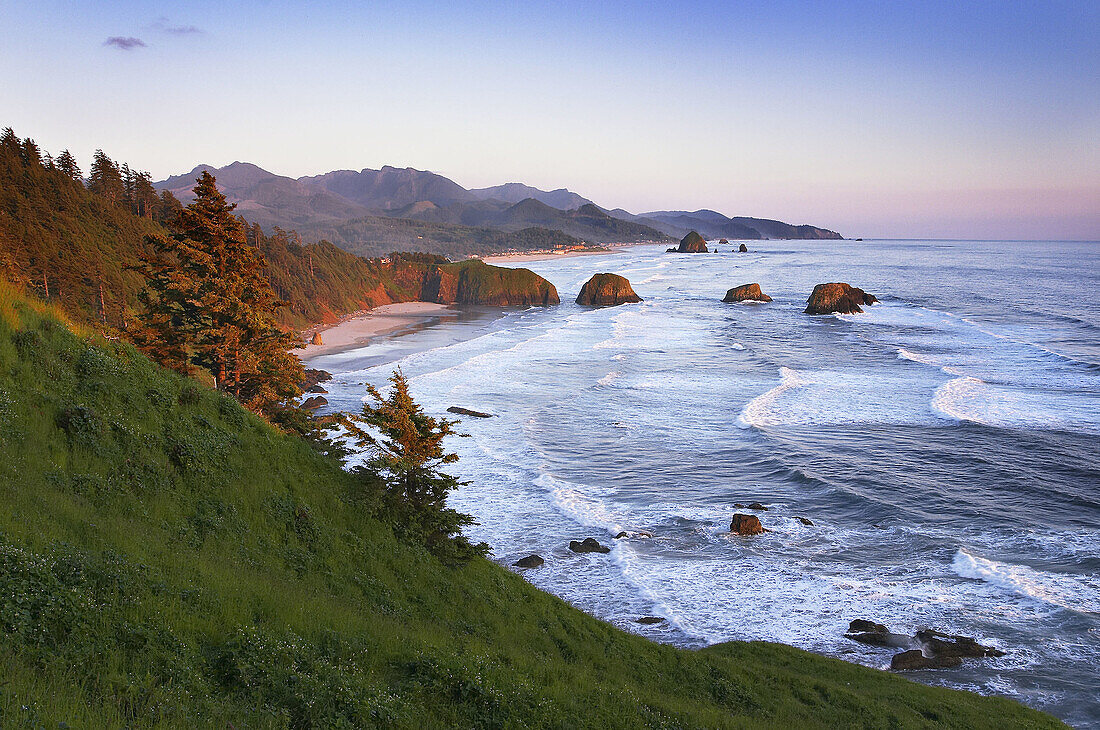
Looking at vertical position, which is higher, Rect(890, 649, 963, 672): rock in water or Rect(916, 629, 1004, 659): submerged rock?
Rect(916, 629, 1004, 659): submerged rock

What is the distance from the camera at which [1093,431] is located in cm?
3659

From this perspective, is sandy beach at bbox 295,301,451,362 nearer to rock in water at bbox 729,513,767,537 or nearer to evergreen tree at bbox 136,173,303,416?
evergreen tree at bbox 136,173,303,416

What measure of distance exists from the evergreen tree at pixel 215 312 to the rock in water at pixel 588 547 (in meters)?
11.4

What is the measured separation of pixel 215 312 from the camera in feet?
69.3

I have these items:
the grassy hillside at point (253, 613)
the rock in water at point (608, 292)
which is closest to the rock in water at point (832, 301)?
the rock in water at point (608, 292)

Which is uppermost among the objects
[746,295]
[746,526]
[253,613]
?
[746,295]

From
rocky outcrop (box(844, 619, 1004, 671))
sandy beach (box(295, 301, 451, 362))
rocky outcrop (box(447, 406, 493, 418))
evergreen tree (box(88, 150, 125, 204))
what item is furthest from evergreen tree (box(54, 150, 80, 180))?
rocky outcrop (box(844, 619, 1004, 671))

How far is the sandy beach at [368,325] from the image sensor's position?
2650 inches

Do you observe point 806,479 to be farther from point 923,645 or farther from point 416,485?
point 416,485

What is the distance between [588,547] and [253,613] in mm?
16147

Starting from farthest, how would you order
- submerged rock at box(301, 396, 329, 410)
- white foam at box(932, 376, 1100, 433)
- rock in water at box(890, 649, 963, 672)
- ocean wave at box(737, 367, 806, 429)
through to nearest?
submerged rock at box(301, 396, 329, 410) < ocean wave at box(737, 367, 806, 429) < white foam at box(932, 376, 1100, 433) < rock in water at box(890, 649, 963, 672)

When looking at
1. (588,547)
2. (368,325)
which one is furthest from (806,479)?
(368,325)

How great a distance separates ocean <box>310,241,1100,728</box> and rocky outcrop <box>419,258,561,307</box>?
36836 millimetres

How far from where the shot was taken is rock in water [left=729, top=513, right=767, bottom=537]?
25516mm
